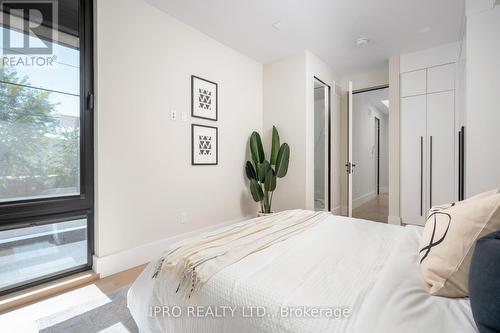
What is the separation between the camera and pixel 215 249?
114 cm

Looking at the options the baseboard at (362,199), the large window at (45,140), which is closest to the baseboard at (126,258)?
the large window at (45,140)

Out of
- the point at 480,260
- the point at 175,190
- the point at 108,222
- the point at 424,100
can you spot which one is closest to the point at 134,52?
the point at 175,190

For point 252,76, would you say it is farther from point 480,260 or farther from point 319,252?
point 480,260

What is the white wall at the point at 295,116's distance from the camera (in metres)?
3.38

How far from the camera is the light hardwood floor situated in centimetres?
413

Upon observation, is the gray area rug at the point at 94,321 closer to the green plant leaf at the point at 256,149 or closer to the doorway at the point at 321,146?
the green plant leaf at the point at 256,149

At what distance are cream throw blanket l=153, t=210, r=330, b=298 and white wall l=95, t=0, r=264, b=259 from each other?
129cm

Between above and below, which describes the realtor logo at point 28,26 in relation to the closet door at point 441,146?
above

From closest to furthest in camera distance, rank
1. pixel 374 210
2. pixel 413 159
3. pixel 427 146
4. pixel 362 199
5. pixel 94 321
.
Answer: pixel 94 321, pixel 427 146, pixel 413 159, pixel 374 210, pixel 362 199

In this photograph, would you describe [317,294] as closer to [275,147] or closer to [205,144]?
[205,144]

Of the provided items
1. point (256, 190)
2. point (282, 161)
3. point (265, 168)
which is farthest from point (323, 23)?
point (256, 190)

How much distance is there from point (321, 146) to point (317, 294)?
3.33m

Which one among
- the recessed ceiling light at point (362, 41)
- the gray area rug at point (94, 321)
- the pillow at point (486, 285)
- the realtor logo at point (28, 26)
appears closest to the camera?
the pillow at point (486, 285)

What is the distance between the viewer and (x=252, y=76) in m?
3.66
